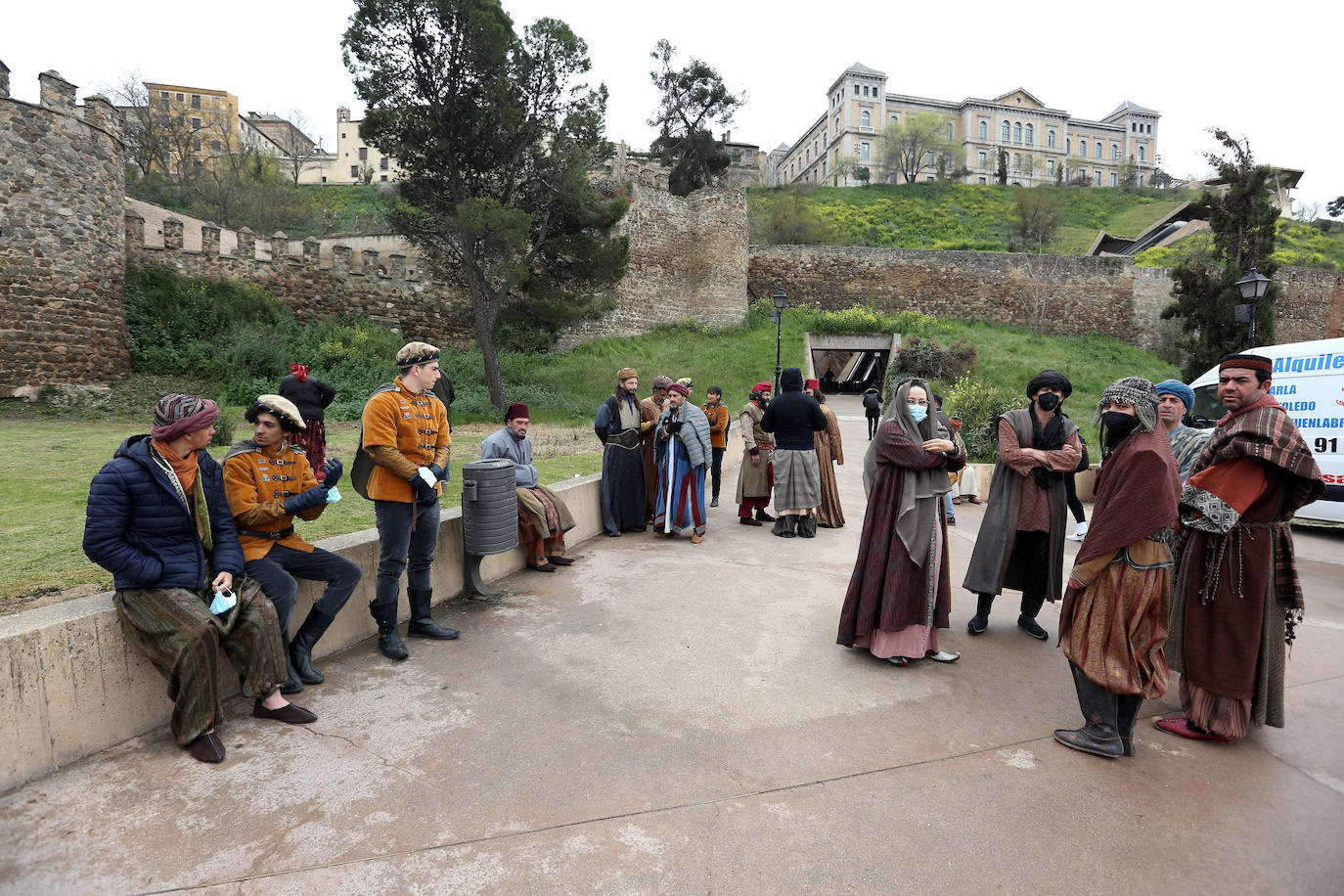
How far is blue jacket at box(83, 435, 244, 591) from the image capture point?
2.64 metres

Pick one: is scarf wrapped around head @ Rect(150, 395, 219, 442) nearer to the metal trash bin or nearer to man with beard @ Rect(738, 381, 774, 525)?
the metal trash bin

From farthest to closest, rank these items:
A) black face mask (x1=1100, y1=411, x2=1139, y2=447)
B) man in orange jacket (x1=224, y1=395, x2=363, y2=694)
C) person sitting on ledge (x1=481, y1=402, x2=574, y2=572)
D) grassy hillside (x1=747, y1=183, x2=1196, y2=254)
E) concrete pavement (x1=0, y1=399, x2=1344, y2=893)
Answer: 1. grassy hillside (x1=747, y1=183, x2=1196, y2=254)
2. person sitting on ledge (x1=481, y1=402, x2=574, y2=572)
3. man in orange jacket (x1=224, y1=395, x2=363, y2=694)
4. black face mask (x1=1100, y1=411, x2=1139, y2=447)
5. concrete pavement (x1=0, y1=399, x2=1344, y2=893)

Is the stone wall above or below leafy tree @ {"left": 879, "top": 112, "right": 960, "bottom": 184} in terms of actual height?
below

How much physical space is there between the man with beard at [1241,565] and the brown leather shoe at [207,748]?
13.5ft

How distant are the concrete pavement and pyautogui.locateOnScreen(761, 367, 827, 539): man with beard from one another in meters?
3.04

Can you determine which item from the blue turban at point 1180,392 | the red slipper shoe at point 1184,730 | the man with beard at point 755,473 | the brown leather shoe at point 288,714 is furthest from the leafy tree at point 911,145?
the brown leather shoe at point 288,714

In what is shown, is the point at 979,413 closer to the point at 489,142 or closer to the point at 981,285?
the point at 489,142

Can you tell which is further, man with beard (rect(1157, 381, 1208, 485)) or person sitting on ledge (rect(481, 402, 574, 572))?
person sitting on ledge (rect(481, 402, 574, 572))

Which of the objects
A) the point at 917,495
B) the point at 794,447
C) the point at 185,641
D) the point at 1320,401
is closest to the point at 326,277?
the point at 794,447

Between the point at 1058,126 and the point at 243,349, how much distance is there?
91.7 metres

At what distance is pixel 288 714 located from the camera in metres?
3.09

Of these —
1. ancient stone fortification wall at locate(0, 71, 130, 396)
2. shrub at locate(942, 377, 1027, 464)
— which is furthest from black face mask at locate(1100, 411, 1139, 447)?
ancient stone fortification wall at locate(0, 71, 130, 396)

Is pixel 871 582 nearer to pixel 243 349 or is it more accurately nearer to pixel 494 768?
pixel 494 768

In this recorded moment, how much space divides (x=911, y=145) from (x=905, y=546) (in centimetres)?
7326
